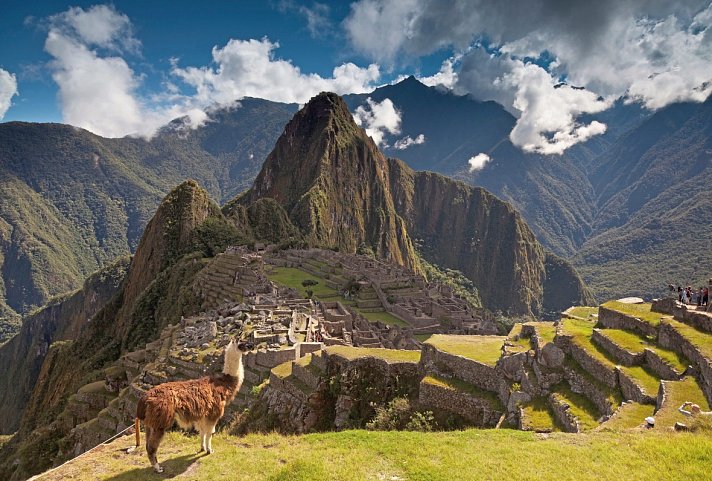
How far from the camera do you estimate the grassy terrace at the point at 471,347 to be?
48.0ft

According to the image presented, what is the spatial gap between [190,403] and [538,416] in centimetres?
816

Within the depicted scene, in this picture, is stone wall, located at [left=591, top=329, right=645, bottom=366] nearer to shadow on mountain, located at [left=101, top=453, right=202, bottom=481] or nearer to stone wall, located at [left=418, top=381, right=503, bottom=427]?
stone wall, located at [left=418, top=381, right=503, bottom=427]

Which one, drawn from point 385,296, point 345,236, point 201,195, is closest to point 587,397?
point 385,296

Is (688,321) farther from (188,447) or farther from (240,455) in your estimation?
(188,447)

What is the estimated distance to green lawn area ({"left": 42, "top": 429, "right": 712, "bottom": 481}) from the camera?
7047 millimetres

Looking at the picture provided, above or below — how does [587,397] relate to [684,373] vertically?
below

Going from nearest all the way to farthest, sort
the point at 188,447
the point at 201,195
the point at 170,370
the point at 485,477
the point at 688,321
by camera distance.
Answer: the point at 485,477
the point at 188,447
the point at 688,321
the point at 170,370
the point at 201,195

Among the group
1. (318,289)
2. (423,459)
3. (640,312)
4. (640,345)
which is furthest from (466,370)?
(318,289)

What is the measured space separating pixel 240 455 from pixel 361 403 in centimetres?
709

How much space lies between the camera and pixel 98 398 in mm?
29562

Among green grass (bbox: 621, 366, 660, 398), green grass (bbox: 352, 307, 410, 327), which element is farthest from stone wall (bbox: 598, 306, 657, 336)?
green grass (bbox: 352, 307, 410, 327)

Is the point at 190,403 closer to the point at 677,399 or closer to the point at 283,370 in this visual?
the point at 677,399

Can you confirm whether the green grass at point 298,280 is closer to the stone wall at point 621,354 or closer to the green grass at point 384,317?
the green grass at point 384,317

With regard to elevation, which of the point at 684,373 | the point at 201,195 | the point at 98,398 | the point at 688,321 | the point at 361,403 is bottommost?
the point at 98,398
